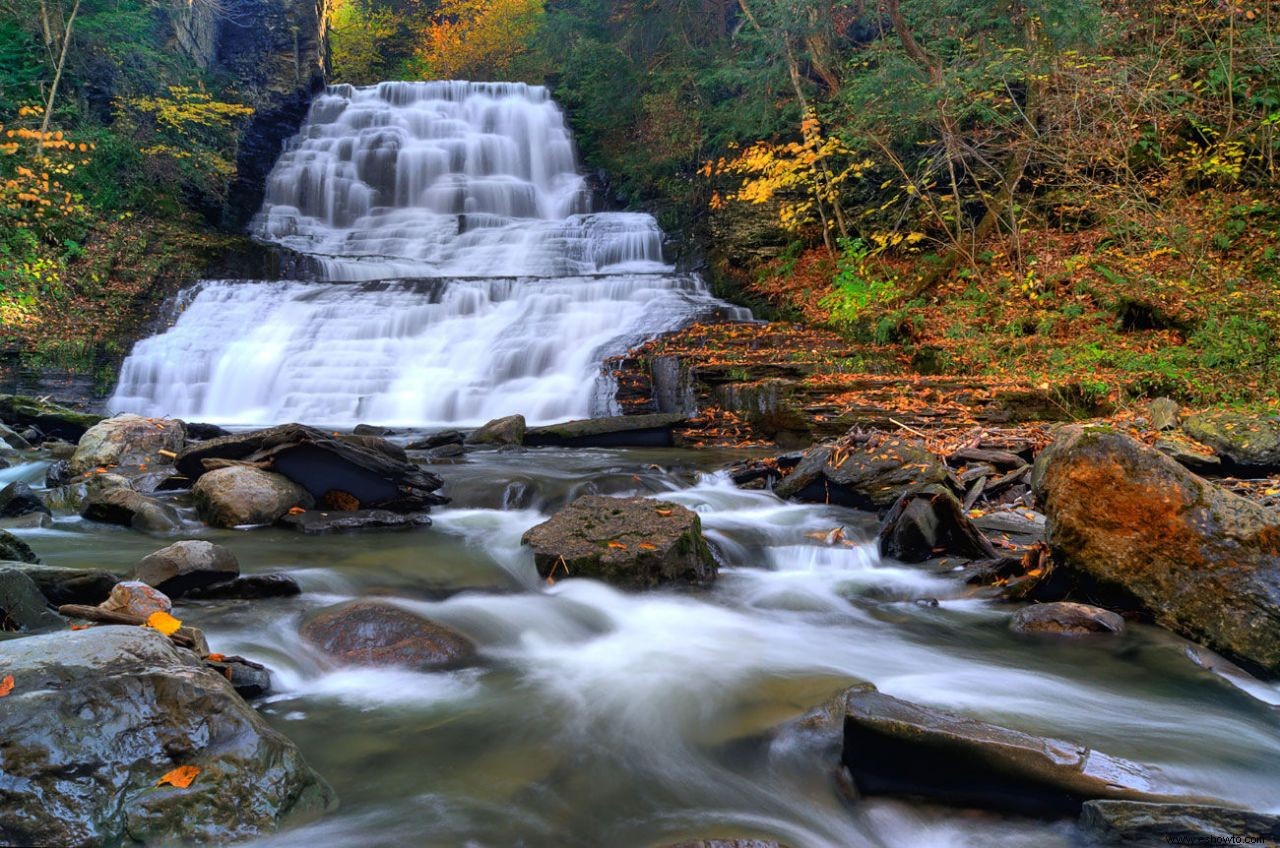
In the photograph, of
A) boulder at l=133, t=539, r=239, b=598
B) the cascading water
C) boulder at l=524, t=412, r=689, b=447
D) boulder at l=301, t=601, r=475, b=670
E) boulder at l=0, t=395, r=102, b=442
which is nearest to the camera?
boulder at l=301, t=601, r=475, b=670

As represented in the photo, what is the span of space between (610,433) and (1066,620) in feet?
21.0

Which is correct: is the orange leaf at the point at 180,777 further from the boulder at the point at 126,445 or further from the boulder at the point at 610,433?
the boulder at the point at 610,433

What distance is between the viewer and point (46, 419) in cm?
1020

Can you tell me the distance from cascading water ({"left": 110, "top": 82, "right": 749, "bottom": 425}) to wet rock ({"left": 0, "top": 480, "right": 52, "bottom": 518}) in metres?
5.54

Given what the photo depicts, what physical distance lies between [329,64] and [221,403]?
70.1 ft

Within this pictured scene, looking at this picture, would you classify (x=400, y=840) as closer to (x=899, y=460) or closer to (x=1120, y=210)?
(x=899, y=460)

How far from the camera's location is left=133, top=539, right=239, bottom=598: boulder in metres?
4.22

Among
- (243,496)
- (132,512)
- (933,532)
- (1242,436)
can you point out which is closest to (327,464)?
(243,496)

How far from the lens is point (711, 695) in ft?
12.1

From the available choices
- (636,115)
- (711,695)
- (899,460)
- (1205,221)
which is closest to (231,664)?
(711,695)

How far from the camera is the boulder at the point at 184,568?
4.22 metres

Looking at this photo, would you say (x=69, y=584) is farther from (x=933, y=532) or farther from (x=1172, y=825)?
(x=933, y=532)

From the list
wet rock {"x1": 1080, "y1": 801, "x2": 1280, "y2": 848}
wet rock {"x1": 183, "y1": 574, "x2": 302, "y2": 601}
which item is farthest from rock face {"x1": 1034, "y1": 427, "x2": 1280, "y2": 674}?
wet rock {"x1": 183, "y1": 574, "x2": 302, "y2": 601}

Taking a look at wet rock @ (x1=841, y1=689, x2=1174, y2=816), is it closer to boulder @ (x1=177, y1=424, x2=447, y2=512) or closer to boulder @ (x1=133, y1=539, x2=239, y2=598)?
boulder @ (x1=133, y1=539, x2=239, y2=598)
